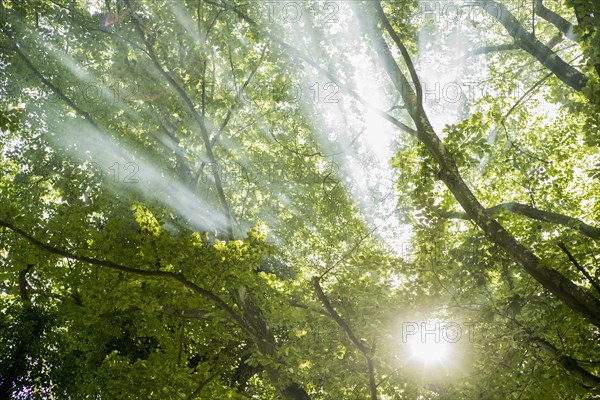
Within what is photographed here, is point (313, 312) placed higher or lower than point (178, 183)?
lower

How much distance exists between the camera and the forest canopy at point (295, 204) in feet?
15.3

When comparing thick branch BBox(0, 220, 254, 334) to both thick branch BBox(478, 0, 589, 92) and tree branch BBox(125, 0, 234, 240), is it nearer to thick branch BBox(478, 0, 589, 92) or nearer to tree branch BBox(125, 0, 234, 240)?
tree branch BBox(125, 0, 234, 240)

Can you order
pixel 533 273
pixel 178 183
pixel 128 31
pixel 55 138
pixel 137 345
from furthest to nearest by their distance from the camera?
pixel 137 345
pixel 55 138
pixel 178 183
pixel 128 31
pixel 533 273

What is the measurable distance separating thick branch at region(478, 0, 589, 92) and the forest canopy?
0.14ft

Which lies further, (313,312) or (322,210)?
(322,210)

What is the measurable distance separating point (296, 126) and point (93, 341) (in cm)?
746

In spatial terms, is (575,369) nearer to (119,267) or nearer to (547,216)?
(547,216)

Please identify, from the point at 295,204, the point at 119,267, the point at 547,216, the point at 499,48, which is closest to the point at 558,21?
the point at 499,48

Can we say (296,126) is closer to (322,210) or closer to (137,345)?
(322,210)

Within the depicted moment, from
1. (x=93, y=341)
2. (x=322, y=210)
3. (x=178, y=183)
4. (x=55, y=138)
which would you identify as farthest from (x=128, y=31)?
(x=93, y=341)

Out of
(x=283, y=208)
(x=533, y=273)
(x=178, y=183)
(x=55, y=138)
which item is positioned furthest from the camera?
(x=283, y=208)

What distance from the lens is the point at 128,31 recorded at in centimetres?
686

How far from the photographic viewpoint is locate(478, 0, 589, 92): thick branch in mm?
5422

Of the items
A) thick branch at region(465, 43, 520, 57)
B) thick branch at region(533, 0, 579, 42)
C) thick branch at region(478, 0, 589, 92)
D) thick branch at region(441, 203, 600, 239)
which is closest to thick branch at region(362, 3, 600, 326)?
thick branch at region(441, 203, 600, 239)
